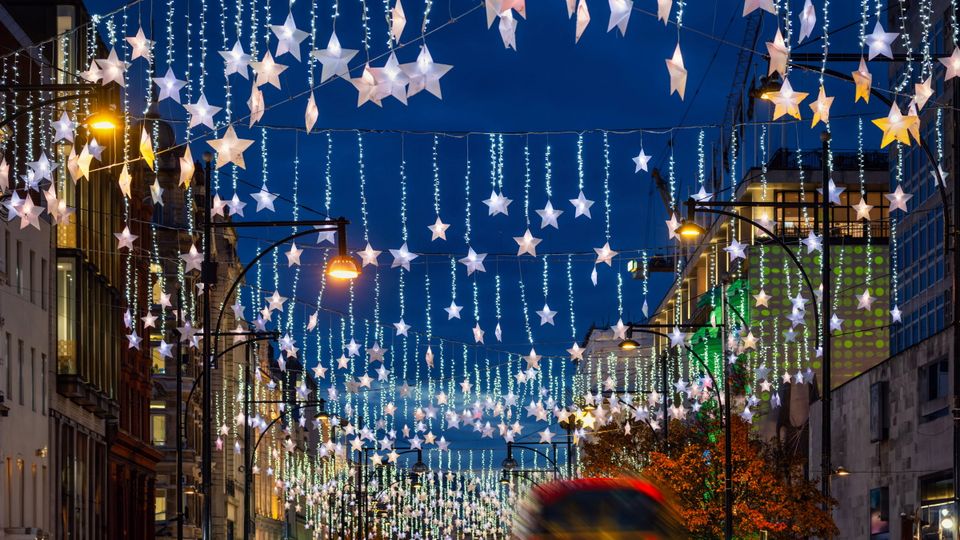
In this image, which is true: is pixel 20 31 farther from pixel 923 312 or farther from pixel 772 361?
pixel 772 361

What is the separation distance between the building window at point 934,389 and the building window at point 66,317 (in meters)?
27.5

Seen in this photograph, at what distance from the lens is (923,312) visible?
60.4 m

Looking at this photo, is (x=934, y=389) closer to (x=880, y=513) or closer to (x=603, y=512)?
(x=880, y=513)

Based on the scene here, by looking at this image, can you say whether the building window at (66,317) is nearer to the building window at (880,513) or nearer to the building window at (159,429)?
the building window at (880,513)

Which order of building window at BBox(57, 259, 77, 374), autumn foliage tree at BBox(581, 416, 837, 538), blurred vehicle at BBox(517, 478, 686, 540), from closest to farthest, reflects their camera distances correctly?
blurred vehicle at BBox(517, 478, 686, 540), autumn foliage tree at BBox(581, 416, 837, 538), building window at BBox(57, 259, 77, 374)

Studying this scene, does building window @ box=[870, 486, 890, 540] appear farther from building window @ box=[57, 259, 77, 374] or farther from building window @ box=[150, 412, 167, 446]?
building window @ box=[150, 412, 167, 446]

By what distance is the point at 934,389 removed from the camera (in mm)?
50656

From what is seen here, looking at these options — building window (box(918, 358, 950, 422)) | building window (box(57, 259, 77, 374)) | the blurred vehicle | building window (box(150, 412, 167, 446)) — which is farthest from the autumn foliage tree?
building window (box(150, 412, 167, 446))

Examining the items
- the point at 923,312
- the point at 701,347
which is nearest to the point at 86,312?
the point at 923,312

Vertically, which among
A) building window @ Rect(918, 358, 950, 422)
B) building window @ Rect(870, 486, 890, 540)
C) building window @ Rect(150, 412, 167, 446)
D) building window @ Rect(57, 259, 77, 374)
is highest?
building window @ Rect(57, 259, 77, 374)

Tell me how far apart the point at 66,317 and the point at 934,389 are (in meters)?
28.2

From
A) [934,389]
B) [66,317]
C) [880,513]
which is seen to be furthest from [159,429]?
[934,389]

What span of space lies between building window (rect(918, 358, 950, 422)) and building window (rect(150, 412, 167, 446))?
52337 mm

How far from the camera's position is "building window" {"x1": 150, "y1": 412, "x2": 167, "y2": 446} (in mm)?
93250
